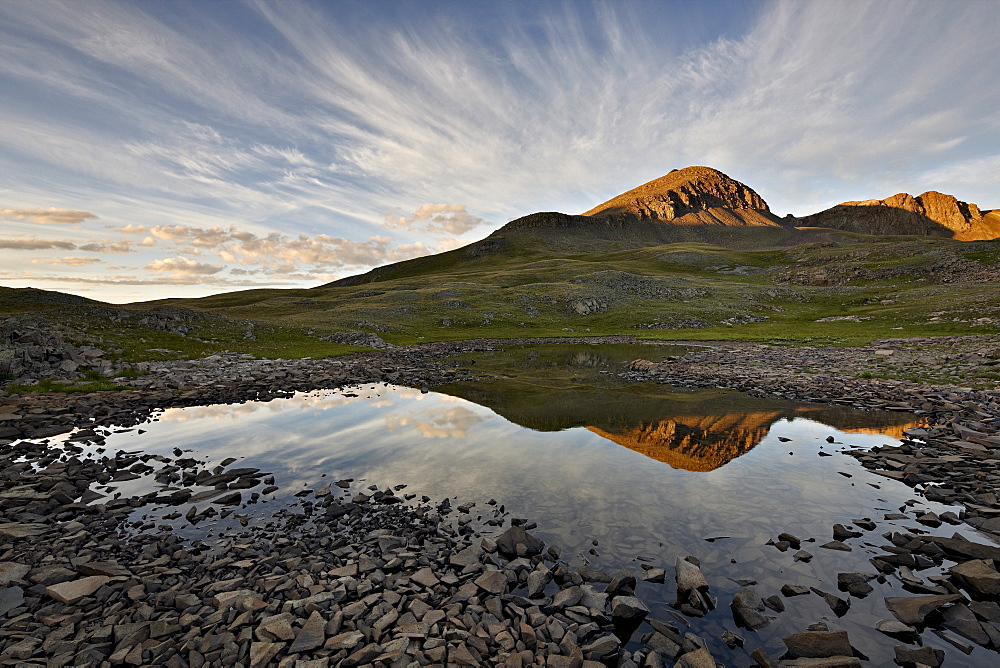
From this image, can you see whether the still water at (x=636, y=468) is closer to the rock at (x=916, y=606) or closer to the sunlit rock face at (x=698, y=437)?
the sunlit rock face at (x=698, y=437)

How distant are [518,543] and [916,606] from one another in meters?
8.72

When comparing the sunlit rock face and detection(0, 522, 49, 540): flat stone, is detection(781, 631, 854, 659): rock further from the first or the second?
detection(0, 522, 49, 540): flat stone

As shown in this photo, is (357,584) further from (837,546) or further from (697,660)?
(837,546)

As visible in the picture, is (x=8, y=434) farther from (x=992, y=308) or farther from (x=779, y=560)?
(x=992, y=308)

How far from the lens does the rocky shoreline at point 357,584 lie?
7809 millimetres

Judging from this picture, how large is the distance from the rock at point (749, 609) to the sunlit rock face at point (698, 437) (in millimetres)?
8454

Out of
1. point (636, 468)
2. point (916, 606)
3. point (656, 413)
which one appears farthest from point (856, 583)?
point (656, 413)

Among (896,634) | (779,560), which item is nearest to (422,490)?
(779,560)

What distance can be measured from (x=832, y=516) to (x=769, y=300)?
122792 millimetres

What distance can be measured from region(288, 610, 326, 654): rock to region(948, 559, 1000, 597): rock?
14.1 meters

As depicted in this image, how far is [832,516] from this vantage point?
13.3m

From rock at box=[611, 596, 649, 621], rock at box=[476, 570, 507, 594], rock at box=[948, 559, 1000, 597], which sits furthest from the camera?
rock at box=[476, 570, 507, 594]

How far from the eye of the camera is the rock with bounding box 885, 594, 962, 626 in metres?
8.76

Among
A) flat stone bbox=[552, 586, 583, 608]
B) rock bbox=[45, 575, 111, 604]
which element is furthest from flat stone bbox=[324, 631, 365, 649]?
rock bbox=[45, 575, 111, 604]
